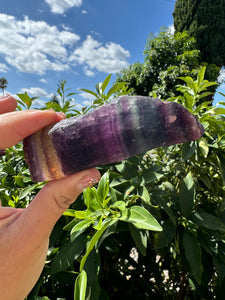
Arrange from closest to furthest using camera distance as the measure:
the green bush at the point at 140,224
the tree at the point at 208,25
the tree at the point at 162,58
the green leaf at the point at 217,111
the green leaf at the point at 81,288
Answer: the green leaf at the point at 81,288, the green bush at the point at 140,224, the green leaf at the point at 217,111, the tree at the point at 162,58, the tree at the point at 208,25

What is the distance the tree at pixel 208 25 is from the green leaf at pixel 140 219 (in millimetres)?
16379

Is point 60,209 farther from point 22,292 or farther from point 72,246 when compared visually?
point 72,246

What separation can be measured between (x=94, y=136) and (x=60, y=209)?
0.23 meters

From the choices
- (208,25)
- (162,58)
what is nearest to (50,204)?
(162,58)

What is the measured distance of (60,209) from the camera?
696 mm

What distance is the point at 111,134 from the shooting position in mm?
768

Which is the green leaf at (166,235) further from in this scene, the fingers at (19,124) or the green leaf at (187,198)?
the fingers at (19,124)

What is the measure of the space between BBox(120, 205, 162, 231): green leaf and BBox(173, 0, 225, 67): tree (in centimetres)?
1638

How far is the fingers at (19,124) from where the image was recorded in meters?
0.69

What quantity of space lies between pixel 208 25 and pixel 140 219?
17464 mm

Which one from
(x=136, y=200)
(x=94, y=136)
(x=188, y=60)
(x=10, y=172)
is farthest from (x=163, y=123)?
(x=188, y=60)

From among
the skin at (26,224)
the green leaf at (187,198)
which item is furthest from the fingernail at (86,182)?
the green leaf at (187,198)

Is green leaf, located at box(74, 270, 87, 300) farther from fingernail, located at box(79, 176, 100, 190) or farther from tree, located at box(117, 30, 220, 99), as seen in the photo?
tree, located at box(117, 30, 220, 99)

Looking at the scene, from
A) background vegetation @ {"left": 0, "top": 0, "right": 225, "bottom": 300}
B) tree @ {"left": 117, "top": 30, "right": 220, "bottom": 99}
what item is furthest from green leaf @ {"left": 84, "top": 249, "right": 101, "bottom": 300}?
tree @ {"left": 117, "top": 30, "right": 220, "bottom": 99}
